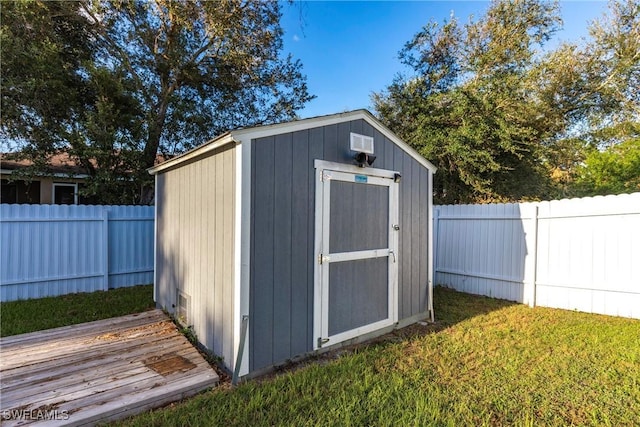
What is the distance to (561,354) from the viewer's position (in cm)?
334

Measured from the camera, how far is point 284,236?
9.98ft

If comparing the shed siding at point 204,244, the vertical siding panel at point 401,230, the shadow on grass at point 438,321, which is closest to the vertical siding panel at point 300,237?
the shadow on grass at point 438,321

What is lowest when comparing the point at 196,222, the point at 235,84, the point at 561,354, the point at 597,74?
the point at 561,354

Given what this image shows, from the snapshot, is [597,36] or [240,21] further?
[597,36]

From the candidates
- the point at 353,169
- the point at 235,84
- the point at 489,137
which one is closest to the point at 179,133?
the point at 235,84

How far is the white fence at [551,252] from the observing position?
4.47 meters

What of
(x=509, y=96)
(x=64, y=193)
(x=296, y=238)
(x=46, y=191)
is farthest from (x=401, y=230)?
(x=64, y=193)

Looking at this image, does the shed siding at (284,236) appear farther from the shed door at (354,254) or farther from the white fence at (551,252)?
the white fence at (551,252)

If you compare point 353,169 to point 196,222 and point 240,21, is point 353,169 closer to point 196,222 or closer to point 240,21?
point 196,222

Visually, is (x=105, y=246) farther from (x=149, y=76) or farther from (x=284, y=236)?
(x=149, y=76)

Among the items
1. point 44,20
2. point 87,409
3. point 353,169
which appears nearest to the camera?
point 87,409

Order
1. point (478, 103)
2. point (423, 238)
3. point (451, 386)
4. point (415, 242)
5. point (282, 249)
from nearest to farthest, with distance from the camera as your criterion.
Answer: point (451, 386) → point (282, 249) → point (415, 242) → point (423, 238) → point (478, 103)

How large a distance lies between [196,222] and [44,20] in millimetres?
6482

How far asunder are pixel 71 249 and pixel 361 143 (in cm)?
516
